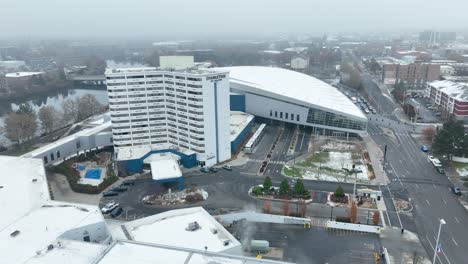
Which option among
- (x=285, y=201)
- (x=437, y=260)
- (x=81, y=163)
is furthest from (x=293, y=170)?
(x=81, y=163)

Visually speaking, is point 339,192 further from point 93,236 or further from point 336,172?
point 93,236

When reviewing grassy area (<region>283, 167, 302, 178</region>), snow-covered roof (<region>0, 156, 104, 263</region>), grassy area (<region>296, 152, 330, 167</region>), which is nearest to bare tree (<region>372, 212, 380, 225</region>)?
grassy area (<region>283, 167, 302, 178</region>)

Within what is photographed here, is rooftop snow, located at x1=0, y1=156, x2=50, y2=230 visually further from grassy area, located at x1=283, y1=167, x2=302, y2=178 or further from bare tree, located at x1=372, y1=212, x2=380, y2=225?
bare tree, located at x1=372, y1=212, x2=380, y2=225

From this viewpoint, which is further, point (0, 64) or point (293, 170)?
point (0, 64)

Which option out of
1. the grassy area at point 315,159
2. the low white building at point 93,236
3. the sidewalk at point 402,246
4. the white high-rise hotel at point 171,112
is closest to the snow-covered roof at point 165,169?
the white high-rise hotel at point 171,112

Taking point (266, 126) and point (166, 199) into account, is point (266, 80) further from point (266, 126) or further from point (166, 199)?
point (166, 199)
